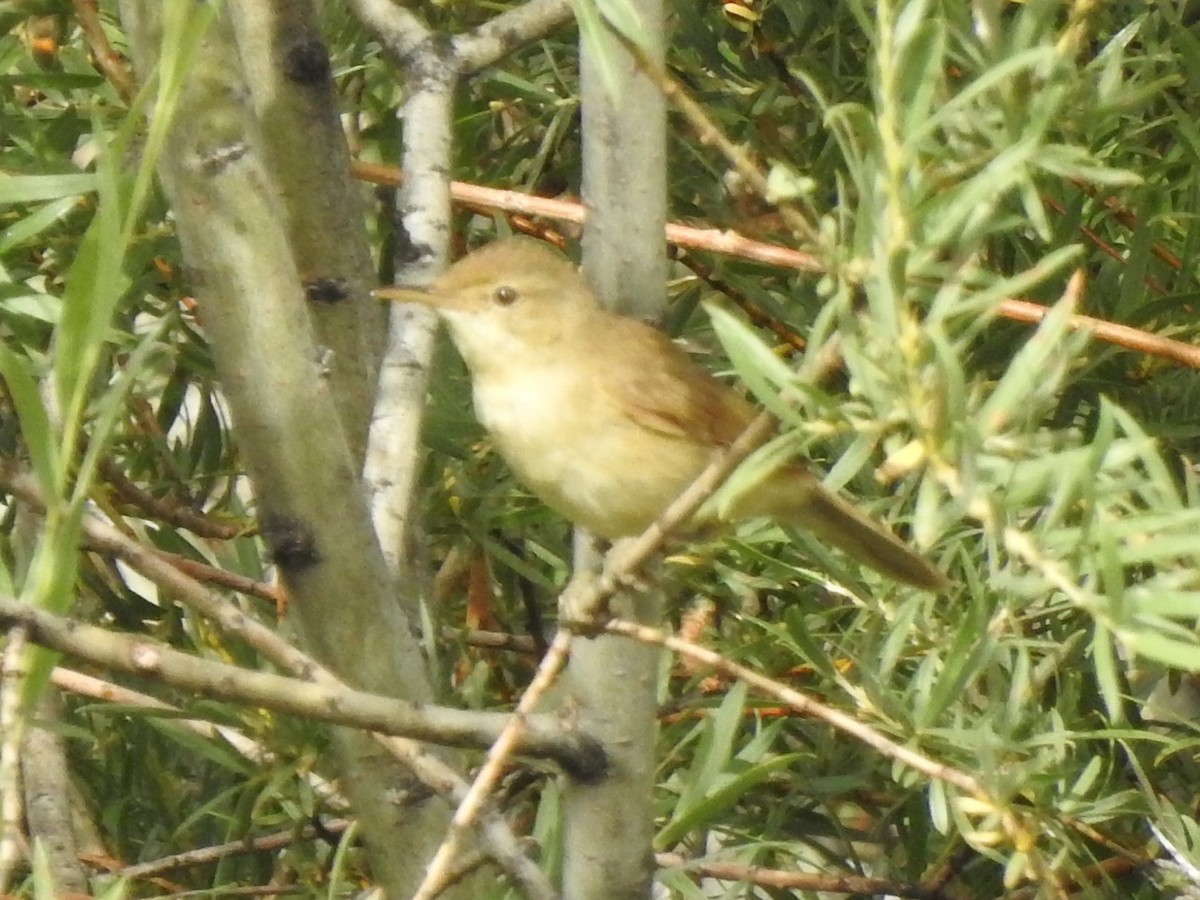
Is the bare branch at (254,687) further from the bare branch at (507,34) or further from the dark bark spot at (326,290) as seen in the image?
the bare branch at (507,34)

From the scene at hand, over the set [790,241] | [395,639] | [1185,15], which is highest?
[1185,15]

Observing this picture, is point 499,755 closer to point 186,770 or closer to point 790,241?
point 790,241

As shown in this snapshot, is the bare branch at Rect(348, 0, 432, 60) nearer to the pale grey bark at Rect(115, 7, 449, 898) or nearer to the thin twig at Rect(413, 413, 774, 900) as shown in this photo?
the pale grey bark at Rect(115, 7, 449, 898)

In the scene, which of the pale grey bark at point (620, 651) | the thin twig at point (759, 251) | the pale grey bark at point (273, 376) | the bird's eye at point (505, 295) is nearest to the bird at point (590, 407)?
the bird's eye at point (505, 295)

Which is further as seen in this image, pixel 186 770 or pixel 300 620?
pixel 186 770

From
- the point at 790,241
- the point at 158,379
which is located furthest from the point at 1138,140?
the point at 158,379

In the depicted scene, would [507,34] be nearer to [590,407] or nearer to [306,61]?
[306,61]

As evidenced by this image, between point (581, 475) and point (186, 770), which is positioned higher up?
point (581, 475)

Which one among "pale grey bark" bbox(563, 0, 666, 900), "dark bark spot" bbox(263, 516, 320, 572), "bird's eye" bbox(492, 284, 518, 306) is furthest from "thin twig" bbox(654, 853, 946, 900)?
"bird's eye" bbox(492, 284, 518, 306)
